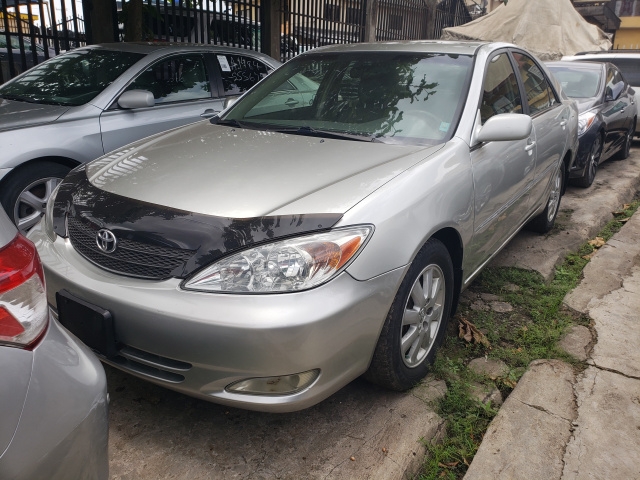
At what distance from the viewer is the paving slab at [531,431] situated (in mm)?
2301

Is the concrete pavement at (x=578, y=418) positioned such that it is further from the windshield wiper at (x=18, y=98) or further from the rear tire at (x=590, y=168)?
the windshield wiper at (x=18, y=98)

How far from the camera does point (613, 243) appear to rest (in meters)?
4.95

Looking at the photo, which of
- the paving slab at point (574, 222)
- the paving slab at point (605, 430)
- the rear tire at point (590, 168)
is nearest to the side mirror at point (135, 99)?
A: the paving slab at point (574, 222)

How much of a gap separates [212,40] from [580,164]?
5695 millimetres

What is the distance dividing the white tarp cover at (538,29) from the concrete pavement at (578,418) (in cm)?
876

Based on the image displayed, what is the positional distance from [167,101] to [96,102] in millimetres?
699

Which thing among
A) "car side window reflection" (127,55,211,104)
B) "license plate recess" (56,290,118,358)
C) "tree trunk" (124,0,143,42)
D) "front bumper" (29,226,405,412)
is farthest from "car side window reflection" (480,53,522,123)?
"tree trunk" (124,0,143,42)

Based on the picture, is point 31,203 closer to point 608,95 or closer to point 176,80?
point 176,80

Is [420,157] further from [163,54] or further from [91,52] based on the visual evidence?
[91,52]

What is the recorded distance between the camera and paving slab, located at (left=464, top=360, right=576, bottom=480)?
2.30m

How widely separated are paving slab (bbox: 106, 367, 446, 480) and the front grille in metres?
0.70

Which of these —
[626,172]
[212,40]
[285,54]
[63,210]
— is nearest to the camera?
[63,210]

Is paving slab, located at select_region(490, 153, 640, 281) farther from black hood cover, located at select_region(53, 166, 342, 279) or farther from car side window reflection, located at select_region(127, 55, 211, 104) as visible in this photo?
car side window reflection, located at select_region(127, 55, 211, 104)

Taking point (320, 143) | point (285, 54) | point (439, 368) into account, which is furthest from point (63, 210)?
point (285, 54)
